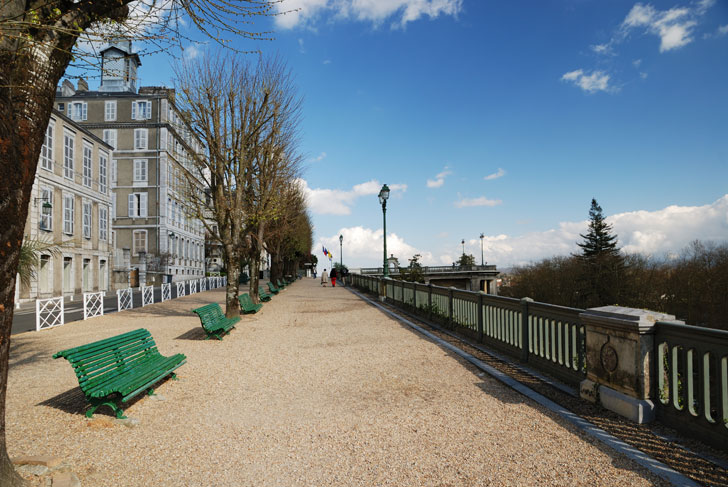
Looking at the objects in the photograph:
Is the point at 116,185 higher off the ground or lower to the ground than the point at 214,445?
higher

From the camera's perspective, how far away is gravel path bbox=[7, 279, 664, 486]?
139 inches

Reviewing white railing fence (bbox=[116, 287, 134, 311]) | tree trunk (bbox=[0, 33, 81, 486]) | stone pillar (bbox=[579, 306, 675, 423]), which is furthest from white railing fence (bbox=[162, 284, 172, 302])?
stone pillar (bbox=[579, 306, 675, 423])

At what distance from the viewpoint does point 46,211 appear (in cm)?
2314

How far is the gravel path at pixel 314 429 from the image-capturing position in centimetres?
353

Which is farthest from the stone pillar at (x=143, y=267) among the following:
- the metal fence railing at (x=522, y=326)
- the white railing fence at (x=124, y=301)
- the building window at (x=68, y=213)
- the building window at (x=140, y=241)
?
the metal fence railing at (x=522, y=326)

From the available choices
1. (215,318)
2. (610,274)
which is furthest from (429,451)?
(610,274)

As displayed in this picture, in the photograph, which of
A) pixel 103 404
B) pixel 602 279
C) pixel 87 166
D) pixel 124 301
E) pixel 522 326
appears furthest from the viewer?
pixel 602 279

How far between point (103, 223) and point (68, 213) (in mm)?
4868

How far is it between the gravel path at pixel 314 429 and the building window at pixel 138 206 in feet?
119

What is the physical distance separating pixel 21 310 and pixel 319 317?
14.7m

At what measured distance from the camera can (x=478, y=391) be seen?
5.77 meters

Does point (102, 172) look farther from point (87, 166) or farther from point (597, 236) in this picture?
point (597, 236)

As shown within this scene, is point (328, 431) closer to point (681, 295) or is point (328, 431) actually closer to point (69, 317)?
point (69, 317)

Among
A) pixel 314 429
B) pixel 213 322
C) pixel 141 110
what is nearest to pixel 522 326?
pixel 314 429
